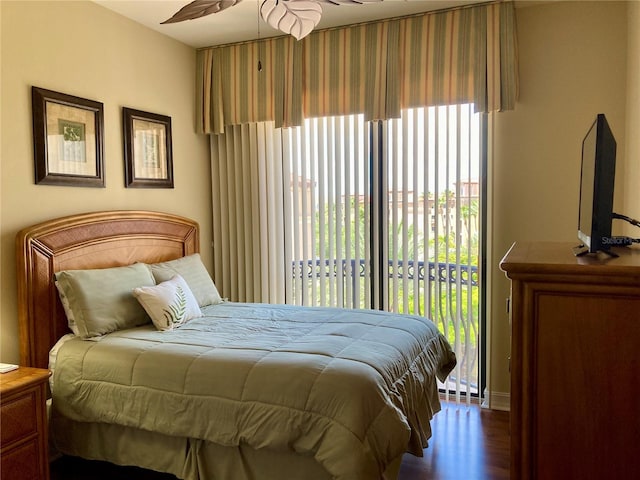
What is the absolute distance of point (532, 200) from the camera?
3.38m

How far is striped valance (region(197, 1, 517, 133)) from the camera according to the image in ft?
10.7

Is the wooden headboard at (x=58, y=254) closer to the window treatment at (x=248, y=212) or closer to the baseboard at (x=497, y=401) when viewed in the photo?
the window treatment at (x=248, y=212)

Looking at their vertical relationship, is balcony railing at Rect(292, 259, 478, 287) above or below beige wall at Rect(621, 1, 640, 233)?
below

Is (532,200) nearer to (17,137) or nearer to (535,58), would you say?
(535,58)

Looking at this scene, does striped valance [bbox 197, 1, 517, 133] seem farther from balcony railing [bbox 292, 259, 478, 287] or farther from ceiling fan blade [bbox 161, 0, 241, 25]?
ceiling fan blade [bbox 161, 0, 241, 25]

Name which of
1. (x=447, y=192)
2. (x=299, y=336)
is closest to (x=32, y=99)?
(x=299, y=336)

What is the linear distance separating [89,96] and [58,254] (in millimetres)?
1055

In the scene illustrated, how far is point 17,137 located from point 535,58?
3.24 m

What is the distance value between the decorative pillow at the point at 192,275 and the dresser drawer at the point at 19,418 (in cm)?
113

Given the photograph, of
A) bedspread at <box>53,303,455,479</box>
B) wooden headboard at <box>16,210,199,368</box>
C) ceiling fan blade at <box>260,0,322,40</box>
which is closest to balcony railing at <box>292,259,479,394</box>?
bedspread at <box>53,303,455,479</box>

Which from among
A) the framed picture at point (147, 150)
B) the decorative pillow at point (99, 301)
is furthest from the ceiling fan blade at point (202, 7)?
the decorative pillow at point (99, 301)

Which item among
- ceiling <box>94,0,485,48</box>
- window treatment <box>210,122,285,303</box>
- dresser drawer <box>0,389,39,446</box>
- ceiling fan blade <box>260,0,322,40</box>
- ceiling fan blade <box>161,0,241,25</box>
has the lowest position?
dresser drawer <box>0,389,39,446</box>

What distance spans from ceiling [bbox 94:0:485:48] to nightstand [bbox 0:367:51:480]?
93.5 inches

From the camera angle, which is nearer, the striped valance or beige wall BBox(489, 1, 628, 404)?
beige wall BBox(489, 1, 628, 404)
